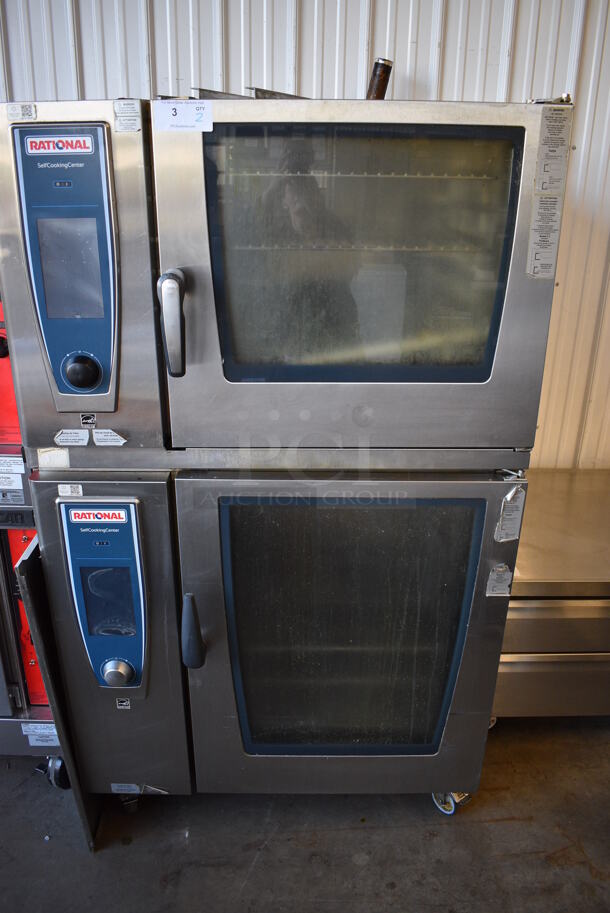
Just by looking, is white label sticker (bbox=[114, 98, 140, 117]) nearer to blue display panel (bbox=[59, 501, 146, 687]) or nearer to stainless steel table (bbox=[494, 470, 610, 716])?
blue display panel (bbox=[59, 501, 146, 687])

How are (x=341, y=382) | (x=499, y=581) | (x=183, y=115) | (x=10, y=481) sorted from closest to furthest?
(x=183, y=115)
(x=341, y=382)
(x=499, y=581)
(x=10, y=481)

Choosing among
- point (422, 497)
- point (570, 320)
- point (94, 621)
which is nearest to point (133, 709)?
point (94, 621)

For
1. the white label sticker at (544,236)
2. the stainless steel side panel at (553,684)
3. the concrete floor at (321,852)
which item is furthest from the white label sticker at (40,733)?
the white label sticker at (544,236)

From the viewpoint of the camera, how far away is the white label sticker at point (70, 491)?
110cm

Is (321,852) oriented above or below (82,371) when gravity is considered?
below

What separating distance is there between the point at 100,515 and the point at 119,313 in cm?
40

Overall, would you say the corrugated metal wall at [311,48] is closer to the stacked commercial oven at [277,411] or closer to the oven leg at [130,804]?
the stacked commercial oven at [277,411]

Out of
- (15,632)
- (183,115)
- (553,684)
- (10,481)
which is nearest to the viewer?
(183,115)

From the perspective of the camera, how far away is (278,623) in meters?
1.23

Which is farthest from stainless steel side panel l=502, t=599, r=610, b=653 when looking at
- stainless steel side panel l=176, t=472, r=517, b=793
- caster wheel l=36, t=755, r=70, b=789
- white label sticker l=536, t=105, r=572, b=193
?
caster wheel l=36, t=755, r=70, b=789

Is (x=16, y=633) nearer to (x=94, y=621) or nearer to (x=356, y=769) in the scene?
(x=94, y=621)

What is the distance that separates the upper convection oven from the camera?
945 millimetres

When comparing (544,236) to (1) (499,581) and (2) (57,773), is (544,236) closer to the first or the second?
(1) (499,581)

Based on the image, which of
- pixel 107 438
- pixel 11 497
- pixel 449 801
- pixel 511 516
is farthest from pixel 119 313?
pixel 449 801
